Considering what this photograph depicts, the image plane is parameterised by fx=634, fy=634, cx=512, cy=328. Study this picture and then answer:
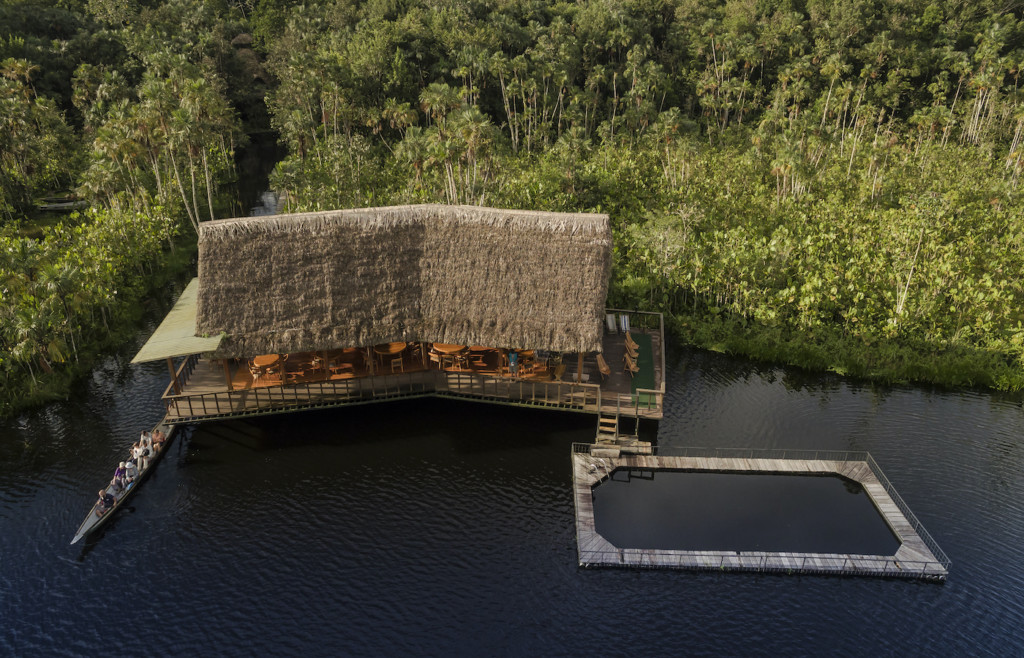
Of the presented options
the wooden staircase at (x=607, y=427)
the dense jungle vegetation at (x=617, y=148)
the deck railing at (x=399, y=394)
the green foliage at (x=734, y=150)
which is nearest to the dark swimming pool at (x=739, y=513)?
the wooden staircase at (x=607, y=427)

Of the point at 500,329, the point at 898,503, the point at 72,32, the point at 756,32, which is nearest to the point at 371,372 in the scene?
the point at 500,329

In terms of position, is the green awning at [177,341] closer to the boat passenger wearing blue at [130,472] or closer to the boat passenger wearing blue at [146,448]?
the boat passenger wearing blue at [146,448]

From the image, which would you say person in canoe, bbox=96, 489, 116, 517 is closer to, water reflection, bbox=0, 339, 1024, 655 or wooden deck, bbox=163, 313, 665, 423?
water reflection, bbox=0, 339, 1024, 655

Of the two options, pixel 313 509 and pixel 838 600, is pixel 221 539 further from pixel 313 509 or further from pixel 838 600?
pixel 838 600

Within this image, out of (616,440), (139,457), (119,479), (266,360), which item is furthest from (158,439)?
(616,440)

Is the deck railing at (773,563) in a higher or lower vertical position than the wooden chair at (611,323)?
lower

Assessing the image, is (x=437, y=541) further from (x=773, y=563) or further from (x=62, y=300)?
(x=62, y=300)
